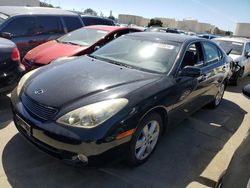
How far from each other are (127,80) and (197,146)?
63.6 inches

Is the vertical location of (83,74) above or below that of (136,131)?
above

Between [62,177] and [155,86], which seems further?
[155,86]

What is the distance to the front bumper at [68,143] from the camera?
262 cm

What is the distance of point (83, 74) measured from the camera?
346cm

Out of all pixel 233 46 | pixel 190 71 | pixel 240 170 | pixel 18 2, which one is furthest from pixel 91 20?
pixel 18 2

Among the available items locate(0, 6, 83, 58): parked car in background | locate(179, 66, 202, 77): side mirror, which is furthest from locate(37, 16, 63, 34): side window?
locate(179, 66, 202, 77): side mirror

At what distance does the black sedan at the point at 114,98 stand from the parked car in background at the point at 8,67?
960 mm

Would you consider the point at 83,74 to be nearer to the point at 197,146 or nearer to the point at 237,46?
the point at 197,146

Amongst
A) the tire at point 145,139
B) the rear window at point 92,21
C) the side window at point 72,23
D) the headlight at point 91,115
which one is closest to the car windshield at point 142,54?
the tire at point 145,139

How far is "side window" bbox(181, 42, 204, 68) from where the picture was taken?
4044mm

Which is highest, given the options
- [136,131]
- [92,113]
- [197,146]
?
[92,113]

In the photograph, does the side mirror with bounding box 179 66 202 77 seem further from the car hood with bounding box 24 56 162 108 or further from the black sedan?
the car hood with bounding box 24 56 162 108

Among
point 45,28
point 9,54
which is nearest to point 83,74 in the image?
point 9,54

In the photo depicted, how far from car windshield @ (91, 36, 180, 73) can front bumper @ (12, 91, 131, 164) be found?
4.28ft
